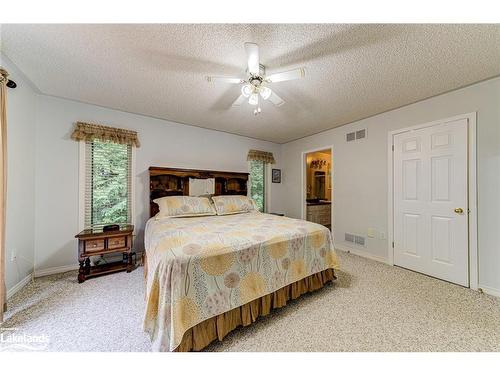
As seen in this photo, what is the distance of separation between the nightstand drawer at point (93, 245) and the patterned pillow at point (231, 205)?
164 cm

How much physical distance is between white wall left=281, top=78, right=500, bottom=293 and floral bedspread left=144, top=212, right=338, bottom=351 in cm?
174

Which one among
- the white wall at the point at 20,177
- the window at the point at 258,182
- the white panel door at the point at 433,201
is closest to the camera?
the white wall at the point at 20,177

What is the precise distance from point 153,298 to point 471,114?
3.83 meters

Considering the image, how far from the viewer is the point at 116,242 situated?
2561 millimetres

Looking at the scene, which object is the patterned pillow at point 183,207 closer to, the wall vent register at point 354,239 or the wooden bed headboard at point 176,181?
the wooden bed headboard at point 176,181

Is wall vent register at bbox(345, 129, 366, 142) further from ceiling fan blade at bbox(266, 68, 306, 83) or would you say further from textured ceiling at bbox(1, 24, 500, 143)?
ceiling fan blade at bbox(266, 68, 306, 83)

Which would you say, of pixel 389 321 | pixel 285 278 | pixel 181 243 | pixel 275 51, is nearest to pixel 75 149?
pixel 181 243

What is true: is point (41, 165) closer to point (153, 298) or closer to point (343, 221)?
point (153, 298)

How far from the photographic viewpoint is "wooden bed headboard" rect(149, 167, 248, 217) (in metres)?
3.27

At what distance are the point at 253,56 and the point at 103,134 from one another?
2.63 meters

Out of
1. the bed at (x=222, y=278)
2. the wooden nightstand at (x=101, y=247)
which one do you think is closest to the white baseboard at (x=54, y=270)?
the wooden nightstand at (x=101, y=247)

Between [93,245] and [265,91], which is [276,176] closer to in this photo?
[265,91]

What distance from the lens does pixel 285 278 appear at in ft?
6.11

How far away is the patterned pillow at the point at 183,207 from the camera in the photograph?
114 inches
